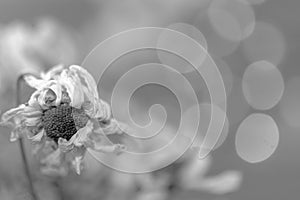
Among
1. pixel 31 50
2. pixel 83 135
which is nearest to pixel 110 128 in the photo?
pixel 83 135

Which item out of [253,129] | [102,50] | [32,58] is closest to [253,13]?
[253,129]

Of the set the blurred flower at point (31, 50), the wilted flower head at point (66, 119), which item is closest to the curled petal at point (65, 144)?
the wilted flower head at point (66, 119)

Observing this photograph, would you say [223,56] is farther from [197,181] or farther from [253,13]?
[197,181]

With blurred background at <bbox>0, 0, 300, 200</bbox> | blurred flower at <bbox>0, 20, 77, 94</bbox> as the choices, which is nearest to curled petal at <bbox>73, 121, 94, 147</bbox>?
blurred background at <bbox>0, 0, 300, 200</bbox>

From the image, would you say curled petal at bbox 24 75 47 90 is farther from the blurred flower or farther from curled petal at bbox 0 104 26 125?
the blurred flower

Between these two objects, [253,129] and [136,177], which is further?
[253,129]

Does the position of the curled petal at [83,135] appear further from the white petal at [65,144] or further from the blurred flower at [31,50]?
the blurred flower at [31,50]

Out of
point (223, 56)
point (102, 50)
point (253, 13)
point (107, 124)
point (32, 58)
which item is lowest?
point (107, 124)
